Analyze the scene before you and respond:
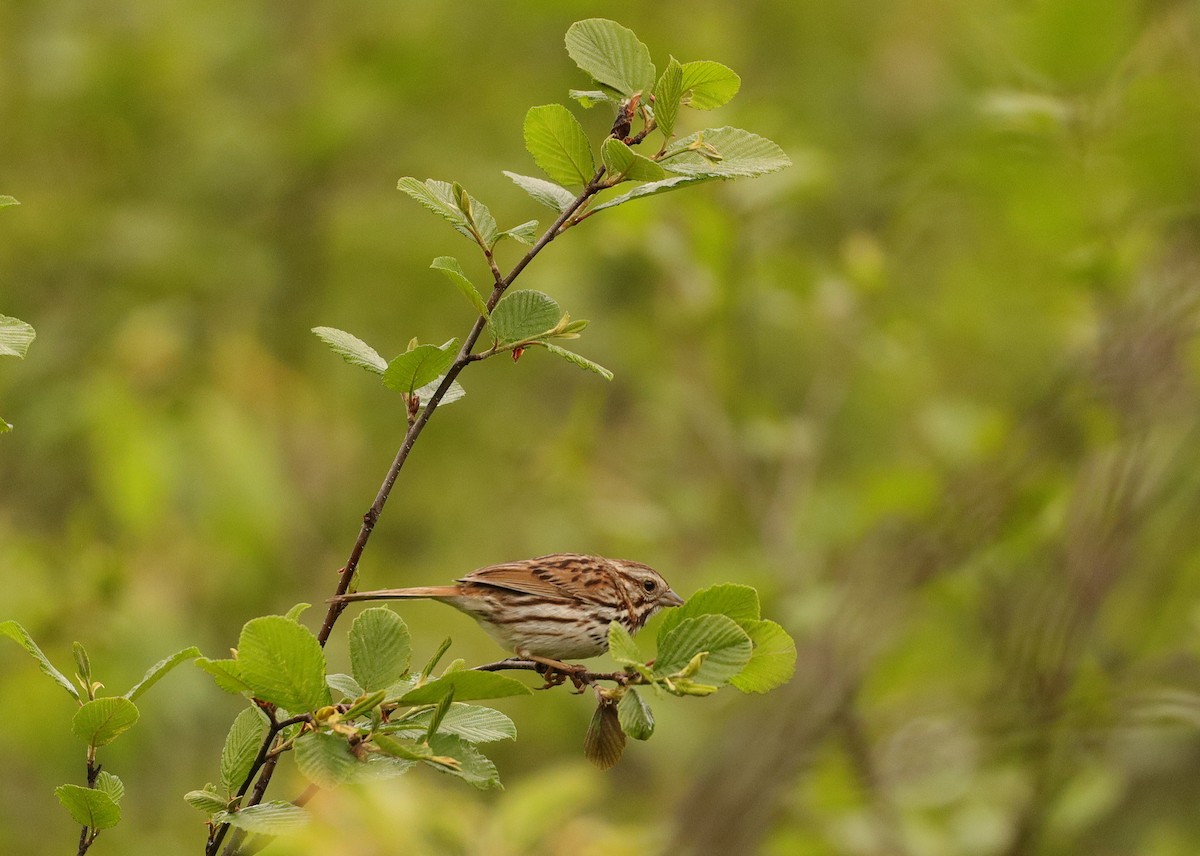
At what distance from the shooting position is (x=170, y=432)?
Answer: 576cm

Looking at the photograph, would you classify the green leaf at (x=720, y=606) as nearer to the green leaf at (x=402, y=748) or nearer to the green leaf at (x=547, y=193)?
the green leaf at (x=402, y=748)

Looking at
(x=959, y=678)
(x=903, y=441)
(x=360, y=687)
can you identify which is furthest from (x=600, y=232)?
(x=360, y=687)

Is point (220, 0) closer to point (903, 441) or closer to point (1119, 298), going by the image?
point (903, 441)

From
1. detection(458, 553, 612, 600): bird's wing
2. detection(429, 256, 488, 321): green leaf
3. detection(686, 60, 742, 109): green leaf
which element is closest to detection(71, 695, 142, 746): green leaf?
detection(429, 256, 488, 321): green leaf

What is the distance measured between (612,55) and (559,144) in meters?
0.13

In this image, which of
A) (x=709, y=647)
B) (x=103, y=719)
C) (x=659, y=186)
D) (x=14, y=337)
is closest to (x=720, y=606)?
(x=709, y=647)

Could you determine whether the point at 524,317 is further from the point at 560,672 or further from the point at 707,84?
the point at 560,672

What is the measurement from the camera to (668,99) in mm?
1768

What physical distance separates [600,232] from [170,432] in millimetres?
1998

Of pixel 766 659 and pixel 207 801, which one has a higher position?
pixel 766 659

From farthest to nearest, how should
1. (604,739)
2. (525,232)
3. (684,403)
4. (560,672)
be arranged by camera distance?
1. (684,403)
2. (560,672)
3. (604,739)
4. (525,232)

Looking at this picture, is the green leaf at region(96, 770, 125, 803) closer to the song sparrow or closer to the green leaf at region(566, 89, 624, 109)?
the song sparrow

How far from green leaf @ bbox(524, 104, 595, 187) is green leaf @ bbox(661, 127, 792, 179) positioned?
0.10 meters

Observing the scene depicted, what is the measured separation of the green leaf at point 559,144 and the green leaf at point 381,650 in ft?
1.89
